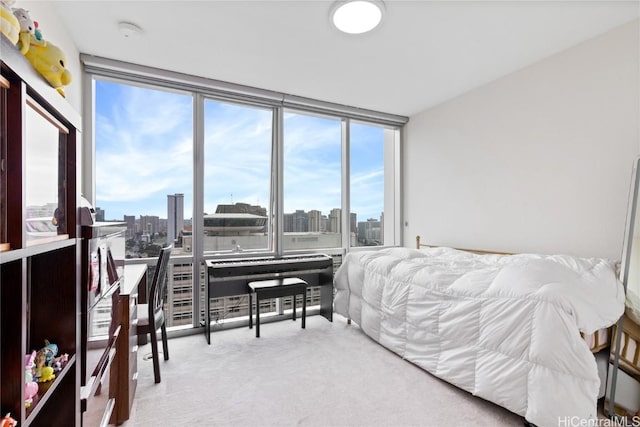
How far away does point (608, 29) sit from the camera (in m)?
2.50

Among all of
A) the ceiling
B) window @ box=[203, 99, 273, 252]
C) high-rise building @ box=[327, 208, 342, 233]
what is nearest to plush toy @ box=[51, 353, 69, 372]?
the ceiling

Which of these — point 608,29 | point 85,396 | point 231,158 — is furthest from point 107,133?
point 608,29

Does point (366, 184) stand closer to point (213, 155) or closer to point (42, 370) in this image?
point (213, 155)

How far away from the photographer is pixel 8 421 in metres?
0.68

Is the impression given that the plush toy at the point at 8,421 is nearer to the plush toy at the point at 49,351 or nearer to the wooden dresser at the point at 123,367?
the plush toy at the point at 49,351

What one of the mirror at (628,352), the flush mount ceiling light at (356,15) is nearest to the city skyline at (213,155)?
the flush mount ceiling light at (356,15)

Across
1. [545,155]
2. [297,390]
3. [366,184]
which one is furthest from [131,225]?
[545,155]

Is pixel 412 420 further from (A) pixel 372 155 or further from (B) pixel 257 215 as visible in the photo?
(A) pixel 372 155

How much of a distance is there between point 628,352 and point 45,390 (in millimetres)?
2997

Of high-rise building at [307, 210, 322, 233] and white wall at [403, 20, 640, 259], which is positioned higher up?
white wall at [403, 20, 640, 259]

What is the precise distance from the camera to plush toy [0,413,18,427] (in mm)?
663

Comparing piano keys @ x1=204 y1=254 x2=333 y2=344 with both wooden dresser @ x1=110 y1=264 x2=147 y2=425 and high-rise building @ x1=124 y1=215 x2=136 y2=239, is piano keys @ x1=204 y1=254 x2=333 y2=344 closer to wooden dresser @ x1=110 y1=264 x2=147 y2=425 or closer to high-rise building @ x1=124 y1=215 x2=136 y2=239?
high-rise building @ x1=124 y1=215 x2=136 y2=239

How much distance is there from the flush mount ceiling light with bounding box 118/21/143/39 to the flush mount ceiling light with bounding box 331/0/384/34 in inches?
60.3

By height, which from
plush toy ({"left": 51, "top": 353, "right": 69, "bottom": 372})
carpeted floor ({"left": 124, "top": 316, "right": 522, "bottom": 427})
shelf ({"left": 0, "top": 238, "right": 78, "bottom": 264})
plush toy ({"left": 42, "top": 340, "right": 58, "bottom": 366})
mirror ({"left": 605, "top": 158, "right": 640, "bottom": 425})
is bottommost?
carpeted floor ({"left": 124, "top": 316, "right": 522, "bottom": 427})
